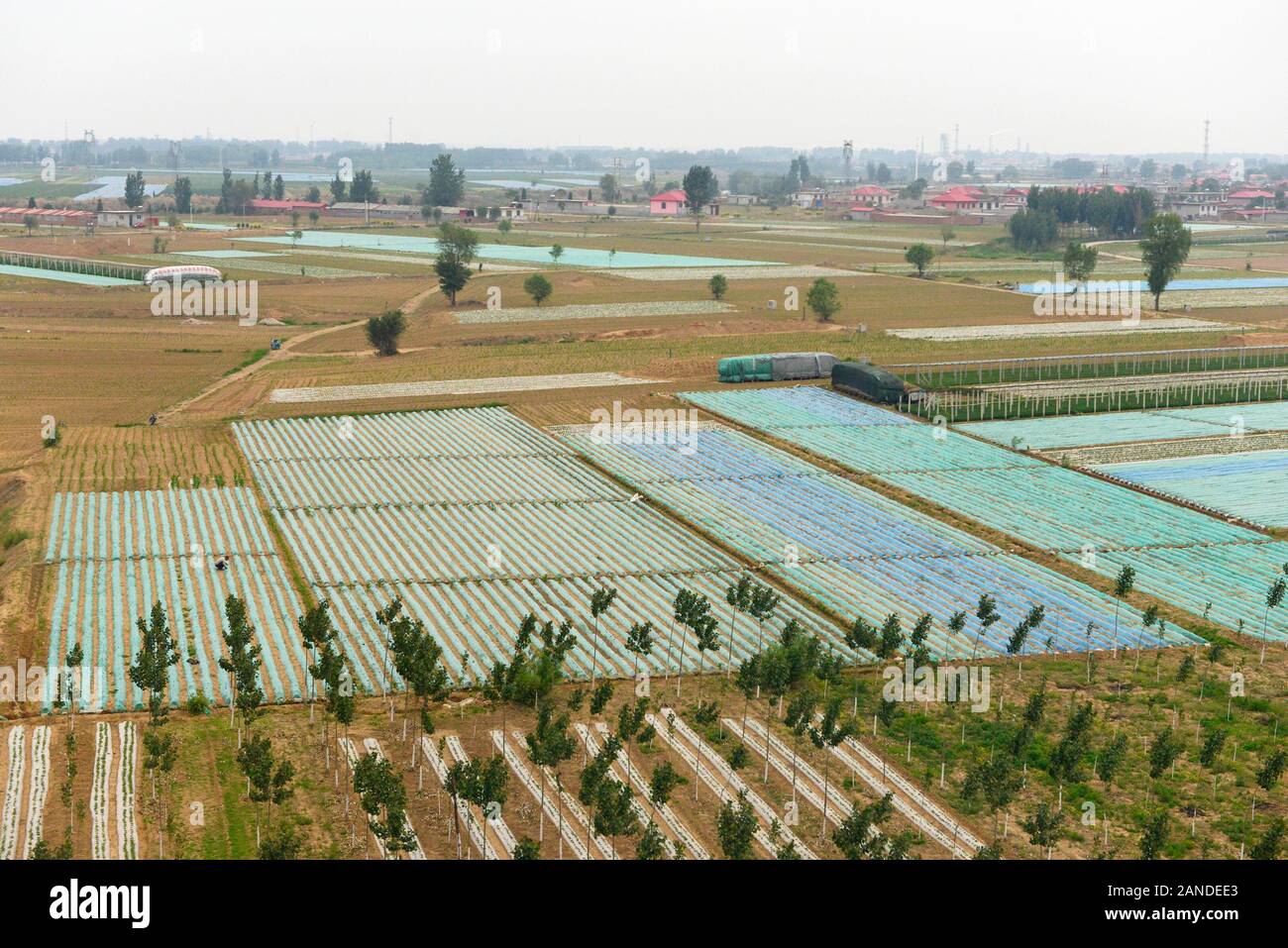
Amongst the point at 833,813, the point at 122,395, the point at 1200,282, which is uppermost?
the point at 1200,282

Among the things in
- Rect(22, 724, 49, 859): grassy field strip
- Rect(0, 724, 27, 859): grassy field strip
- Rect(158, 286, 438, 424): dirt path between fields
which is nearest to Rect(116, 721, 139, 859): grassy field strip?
Rect(22, 724, 49, 859): grassy field strip

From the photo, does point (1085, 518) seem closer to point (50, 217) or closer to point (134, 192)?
point (50, 217)

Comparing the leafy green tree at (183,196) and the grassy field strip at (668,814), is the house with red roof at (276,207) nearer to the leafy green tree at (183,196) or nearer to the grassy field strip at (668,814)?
the leafy green tree at (183,196)

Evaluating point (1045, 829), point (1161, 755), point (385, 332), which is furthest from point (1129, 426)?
point (1045, 829)

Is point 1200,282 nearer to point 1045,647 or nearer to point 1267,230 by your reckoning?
point 1267,230
